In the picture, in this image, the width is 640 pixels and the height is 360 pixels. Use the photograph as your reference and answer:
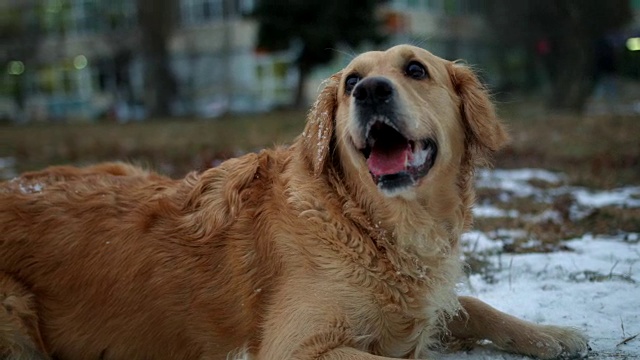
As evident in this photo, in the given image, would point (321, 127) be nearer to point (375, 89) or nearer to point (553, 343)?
point (375, 89)

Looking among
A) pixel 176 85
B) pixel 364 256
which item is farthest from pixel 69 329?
pixel 176 85

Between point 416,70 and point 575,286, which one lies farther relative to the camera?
point 575,286

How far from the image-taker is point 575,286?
4.41 metres

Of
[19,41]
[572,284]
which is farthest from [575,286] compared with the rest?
[19,41]

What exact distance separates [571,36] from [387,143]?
19.1 m

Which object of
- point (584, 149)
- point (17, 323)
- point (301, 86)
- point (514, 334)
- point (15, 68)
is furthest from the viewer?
point (15, 68)

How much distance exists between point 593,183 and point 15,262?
6.66m

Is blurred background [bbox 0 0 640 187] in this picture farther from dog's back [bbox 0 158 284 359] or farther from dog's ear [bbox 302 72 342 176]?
dog's back [bbox 0 158 284 359]

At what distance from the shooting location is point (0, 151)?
15938 mm

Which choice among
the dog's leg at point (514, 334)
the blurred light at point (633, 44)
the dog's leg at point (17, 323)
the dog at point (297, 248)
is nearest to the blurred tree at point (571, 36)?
the blurred light at point (633, 44)

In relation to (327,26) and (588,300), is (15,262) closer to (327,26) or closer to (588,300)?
(588,300)

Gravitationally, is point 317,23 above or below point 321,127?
below

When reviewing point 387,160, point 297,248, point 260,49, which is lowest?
point 260,49

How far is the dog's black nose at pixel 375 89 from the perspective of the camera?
133 inches
